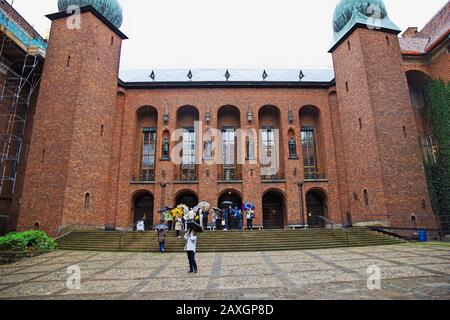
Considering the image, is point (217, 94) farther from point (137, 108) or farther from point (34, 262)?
point (34, 262)

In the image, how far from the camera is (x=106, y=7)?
20.2m

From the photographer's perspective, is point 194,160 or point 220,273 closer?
point 220,273

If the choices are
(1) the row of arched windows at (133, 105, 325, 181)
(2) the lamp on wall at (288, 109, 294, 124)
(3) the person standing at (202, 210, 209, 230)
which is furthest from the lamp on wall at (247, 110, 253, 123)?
(3) the person standing at (202, 210, 209, 230)

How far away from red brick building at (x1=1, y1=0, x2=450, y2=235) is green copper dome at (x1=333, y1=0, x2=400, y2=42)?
0.11 m

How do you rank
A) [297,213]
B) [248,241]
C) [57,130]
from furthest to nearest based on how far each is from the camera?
[297,213] < [57,130] < [248,241]

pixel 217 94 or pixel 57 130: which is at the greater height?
pixel 217 94

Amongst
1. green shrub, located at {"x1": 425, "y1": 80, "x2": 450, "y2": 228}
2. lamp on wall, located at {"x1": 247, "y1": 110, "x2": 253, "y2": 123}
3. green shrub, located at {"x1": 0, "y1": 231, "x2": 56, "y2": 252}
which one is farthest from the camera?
lamp on wall, located at {"x1": 247, "y1": 110, "x2": 253, "y2": 123}

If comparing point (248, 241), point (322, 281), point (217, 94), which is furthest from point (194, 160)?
point (322, 281)

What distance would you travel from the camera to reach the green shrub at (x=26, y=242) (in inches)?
461

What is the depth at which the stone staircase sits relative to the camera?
1273 centimetres

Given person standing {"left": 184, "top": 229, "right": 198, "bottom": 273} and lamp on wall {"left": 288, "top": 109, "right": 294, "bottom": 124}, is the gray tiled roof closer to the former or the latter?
lamp on wall {"left": 288, "top": 109, "right": 294, "bottom": 124}

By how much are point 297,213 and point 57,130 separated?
1733cm

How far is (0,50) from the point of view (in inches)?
691

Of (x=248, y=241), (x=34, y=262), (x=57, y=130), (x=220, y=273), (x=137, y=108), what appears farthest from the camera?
(x=137, y=108)
